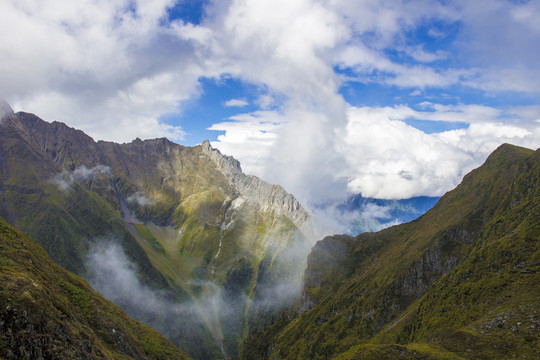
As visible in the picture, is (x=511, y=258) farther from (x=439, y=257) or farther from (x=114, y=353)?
(x=114, y=353)

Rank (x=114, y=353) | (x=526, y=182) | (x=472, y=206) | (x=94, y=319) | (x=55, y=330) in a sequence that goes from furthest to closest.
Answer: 1. (x=472, y=206)
2. (x=526, y=182)
3. (x=94, y=319)
4. (x=114, y=353)
5. (x=55, y=330)

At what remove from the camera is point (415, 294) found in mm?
181750

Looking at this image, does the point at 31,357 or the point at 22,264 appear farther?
the point at 22,264

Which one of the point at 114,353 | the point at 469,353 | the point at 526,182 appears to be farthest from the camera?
the point at 526,182

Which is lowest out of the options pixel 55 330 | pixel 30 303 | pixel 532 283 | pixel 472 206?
pixel 532 283

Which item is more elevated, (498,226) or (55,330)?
(498,226)

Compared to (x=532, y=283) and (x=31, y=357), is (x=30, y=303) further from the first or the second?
(x=532, y=283)

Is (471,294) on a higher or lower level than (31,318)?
lower

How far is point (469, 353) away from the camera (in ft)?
247

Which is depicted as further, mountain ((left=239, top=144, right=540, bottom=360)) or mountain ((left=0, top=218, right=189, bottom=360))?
mountain ((left=239, top=144, right=540, bottom=360))

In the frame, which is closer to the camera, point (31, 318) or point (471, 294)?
point (31, 318)

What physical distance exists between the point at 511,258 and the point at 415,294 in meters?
80.5

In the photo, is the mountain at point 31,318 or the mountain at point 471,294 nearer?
the mountain at point 31,318

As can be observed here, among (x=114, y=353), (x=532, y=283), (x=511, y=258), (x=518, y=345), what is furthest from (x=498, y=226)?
(x=114, y=353)
